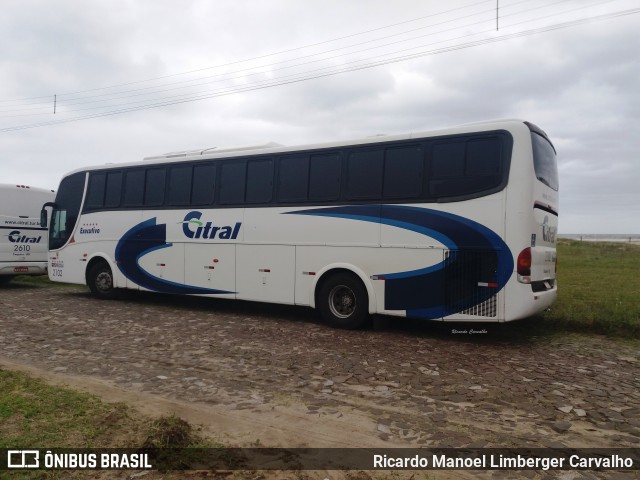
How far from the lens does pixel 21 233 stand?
15.8m

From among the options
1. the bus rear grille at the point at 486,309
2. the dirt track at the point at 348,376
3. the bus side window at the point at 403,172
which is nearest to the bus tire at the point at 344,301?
the dirt track at the point at 348,376

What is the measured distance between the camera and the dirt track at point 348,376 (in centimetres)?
444

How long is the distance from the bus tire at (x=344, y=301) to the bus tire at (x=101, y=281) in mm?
6365

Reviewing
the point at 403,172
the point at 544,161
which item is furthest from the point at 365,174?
the point at 544,161

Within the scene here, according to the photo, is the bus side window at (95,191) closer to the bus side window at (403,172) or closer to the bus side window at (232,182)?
the bus side window at (232,182)

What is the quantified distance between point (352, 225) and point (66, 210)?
8.78 metres

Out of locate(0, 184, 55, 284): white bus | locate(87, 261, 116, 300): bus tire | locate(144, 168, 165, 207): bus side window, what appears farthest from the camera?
locate(0, 184, 55, 284): white bus

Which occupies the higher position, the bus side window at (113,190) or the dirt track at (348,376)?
the bus side window at (113,190)

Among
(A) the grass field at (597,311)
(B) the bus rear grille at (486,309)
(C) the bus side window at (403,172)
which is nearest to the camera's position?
(B) the bus rear grille at (486,309)

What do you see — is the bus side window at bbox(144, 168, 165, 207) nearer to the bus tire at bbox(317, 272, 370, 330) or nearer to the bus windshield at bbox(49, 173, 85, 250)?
the bus windshield at bbox(49, 173, 85, 250)

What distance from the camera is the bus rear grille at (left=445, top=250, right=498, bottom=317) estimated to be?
7.90m

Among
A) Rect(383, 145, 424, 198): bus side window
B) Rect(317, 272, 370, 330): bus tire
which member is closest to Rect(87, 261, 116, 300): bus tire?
Rect(317, 272, 370, 330): bus tire

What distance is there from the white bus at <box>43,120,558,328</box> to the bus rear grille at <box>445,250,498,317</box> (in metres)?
0.02

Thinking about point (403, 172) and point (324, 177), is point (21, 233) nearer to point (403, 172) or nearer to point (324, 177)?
point (324, 177)
